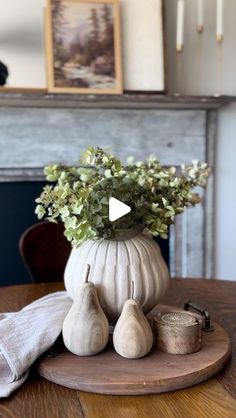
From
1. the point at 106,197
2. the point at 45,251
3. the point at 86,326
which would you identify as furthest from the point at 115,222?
the point at 45,251

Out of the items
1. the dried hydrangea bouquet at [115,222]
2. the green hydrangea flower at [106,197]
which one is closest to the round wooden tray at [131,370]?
the dried hydrangea bouquet at [115,222]

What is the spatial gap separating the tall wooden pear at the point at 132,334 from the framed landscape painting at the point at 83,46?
5.01 ft

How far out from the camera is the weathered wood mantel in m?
2.26

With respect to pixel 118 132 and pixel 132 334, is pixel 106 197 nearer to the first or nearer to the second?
pixel 132 334

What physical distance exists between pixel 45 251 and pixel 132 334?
38.4 inches

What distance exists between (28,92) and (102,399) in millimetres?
1643

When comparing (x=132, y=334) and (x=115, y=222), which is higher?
(x=115, y=222)

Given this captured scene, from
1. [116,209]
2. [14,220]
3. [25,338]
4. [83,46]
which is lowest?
[14,220]

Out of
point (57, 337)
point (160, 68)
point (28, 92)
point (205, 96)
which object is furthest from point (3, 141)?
point (57, 337)

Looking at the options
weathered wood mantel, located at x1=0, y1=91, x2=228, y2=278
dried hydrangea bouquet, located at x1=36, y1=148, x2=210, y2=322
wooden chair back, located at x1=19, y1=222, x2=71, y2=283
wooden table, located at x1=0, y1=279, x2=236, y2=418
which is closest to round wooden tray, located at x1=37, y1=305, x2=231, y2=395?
wooden table, located at x1=0, y1=279, x2=236, y2=418

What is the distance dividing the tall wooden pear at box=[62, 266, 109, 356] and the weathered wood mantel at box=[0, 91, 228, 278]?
56.6 inches

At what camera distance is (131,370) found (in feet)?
2.80

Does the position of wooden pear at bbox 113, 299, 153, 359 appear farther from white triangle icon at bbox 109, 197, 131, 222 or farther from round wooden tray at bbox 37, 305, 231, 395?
white triangle icon at bbox 109, 197, 131, 222

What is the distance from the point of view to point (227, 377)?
87 centimetres
